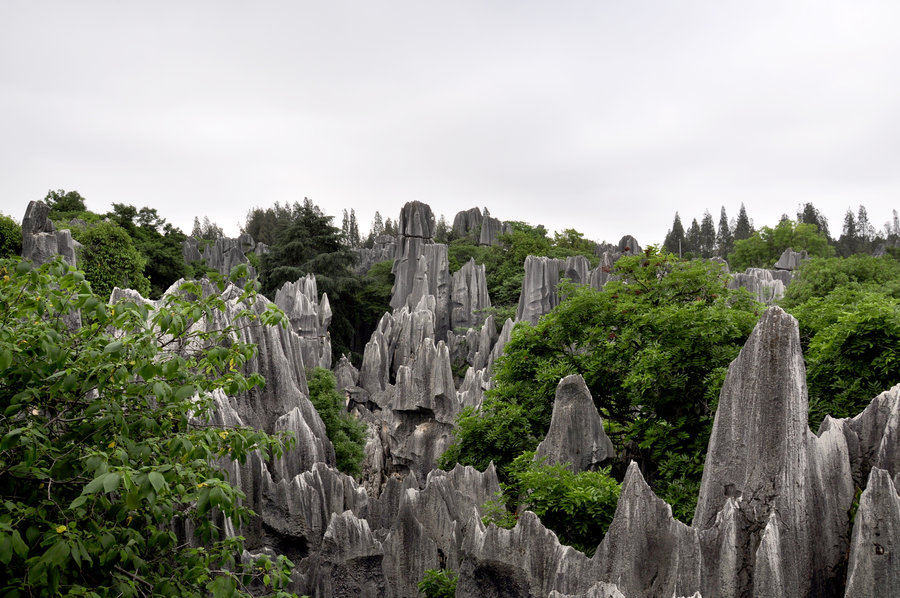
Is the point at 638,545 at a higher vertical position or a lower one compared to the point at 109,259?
lower

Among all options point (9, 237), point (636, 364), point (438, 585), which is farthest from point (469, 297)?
point (438, 585)

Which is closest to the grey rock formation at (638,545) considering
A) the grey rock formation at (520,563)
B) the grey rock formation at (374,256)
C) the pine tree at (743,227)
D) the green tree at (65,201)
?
the grey rock formation at (520,563)

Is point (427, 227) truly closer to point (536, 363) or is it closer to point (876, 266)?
point (876, 266)

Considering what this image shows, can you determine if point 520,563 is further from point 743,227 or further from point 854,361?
point 743,227

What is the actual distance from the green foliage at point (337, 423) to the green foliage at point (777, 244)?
46378 millimetres

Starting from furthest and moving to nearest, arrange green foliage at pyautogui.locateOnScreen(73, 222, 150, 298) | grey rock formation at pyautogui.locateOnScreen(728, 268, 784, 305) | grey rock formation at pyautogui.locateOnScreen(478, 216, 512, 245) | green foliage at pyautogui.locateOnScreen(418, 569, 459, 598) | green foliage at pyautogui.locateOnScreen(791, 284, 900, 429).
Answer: grey rock formation at pyautogui.locateOnScreen(478, 216, 512, 245) → grey rock formation at pyautogui.locateOnScreen(728, 268, 784, 305) → green foliage at pyautogui.locateOnScreen(73, 222, 150, 298) → green foliage at pyautogui.locateOnScreen(418, 569, 459, 598) → green foliage at pyautogui.locateOnScreen(791, 284, 900, 429)

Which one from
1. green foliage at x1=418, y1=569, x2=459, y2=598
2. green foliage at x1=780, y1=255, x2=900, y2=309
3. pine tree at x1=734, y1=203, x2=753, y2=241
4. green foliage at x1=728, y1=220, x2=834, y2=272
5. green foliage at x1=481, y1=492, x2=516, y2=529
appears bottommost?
green foliage at x1=418, y1=569, x2=459, y2=598

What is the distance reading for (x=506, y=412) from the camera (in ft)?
40.3

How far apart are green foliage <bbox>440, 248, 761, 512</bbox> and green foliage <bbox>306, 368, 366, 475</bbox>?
7.12m

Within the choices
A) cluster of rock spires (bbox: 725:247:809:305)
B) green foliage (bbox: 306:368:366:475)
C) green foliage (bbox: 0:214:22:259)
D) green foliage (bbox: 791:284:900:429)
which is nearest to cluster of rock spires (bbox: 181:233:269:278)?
green foliage (bbox: 0:214:22:259)

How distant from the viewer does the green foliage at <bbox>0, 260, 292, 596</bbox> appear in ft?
12.8

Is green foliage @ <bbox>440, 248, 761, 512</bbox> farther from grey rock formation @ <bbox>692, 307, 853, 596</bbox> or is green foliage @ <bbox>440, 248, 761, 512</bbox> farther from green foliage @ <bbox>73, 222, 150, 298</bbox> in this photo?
green foliage @ <bbox>73, 222, 150, 298</bbox>

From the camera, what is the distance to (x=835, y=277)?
979 inches

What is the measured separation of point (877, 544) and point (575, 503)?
3.58m
